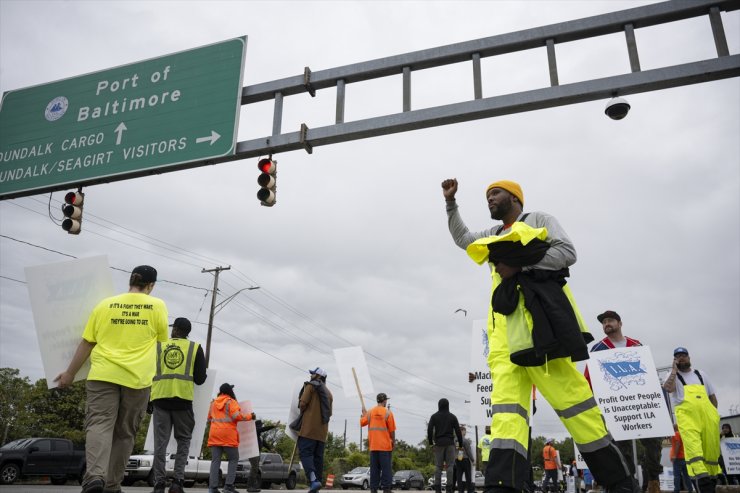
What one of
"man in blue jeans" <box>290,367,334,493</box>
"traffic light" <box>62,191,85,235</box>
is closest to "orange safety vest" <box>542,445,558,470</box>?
"man in blue jeans" <box>290,367,334,493</box>

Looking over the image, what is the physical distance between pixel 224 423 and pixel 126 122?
183 inches

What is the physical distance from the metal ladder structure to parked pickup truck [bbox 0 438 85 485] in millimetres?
16770

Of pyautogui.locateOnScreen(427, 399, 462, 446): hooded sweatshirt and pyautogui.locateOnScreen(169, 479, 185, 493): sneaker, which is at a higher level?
pyautogui.locateOnScreen(427, 399, 462, 446): hooded sweatshirt

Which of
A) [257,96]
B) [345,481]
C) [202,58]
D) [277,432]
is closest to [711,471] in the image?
[257,96]

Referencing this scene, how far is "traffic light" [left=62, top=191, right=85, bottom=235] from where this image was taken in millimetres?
8984

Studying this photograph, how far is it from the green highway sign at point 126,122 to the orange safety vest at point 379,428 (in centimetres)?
544

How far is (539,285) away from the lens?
10.6 ft

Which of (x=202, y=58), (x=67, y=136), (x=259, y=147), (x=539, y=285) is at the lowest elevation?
(x=539, y=285)

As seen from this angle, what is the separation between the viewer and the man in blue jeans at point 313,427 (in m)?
8.48

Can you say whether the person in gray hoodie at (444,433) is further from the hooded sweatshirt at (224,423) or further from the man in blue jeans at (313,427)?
the hooded sweatshirt at (224,423)

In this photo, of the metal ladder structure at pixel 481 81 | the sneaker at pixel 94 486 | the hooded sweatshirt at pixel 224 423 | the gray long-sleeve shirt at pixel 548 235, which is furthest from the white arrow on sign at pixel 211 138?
the sneaker at pixel 94 486

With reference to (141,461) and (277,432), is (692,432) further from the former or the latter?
(277,432)

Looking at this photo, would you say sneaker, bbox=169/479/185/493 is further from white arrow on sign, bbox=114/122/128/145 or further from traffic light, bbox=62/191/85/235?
white arrow on sign, bbox=114/122/128/145

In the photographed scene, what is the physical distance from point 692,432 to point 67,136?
9435 mm
